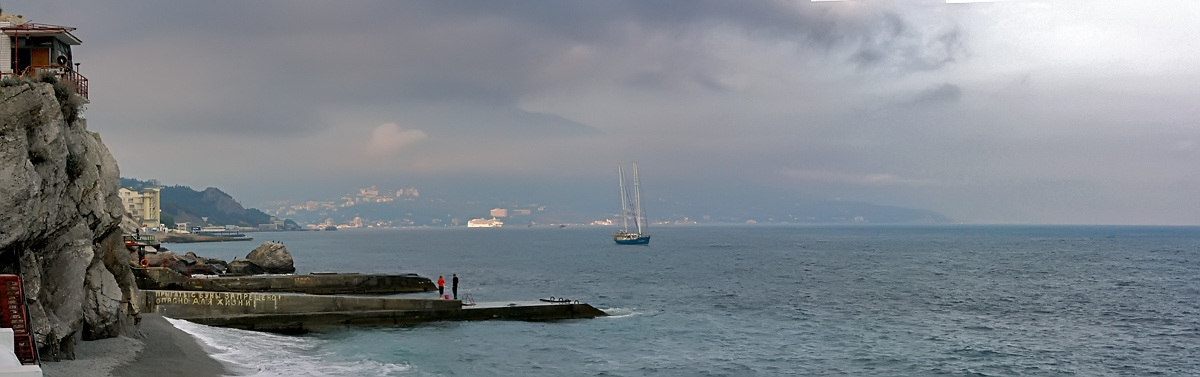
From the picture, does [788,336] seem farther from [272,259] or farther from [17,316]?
[272,259]

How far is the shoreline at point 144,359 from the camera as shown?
68.0 feet

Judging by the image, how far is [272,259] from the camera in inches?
2753

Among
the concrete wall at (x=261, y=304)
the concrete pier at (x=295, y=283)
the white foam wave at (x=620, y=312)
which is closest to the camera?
the concrete wall at (x=261, y=304)

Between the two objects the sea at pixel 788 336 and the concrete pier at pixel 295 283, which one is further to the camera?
the concrete pier at pixel 295 283

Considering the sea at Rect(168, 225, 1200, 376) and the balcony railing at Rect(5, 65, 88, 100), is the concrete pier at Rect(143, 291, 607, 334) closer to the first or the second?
the sea at Rect(168, 225, 1200, 376)

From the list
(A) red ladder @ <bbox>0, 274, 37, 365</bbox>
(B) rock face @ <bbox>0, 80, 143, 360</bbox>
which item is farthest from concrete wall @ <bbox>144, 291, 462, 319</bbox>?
(A) red ladder @ <bbox>0, 274, 37, 365</bbox>

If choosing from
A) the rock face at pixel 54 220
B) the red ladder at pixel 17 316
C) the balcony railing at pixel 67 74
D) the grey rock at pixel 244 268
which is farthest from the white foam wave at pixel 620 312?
the grey rock at pixel 244 268

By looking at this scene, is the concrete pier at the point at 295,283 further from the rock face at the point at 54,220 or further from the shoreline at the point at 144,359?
the rock face at the point at 54,220

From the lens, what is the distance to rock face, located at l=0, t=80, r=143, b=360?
1953 centimetres

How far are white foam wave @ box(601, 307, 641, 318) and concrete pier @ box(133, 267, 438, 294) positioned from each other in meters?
16.6

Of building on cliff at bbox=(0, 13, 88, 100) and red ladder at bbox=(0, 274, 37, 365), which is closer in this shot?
red ladder at bbox=(0, 274, 37, 365)

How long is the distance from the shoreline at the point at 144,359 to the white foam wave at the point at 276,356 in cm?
73

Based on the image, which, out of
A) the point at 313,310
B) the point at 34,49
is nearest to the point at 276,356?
the point at 313,310

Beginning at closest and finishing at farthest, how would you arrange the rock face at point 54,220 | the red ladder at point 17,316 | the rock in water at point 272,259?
1. the red ladder at point 17,316
2. the rock face at point 54,220
3. the rock in water at point 272,259
